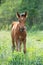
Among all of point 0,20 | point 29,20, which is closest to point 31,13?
point 29,20

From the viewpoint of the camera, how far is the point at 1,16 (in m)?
32.4

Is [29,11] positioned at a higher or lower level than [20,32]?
lower

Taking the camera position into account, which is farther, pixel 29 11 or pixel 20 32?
pixel 29 11

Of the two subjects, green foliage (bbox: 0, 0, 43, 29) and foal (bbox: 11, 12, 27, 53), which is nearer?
foal (bbox: 11, 12, 27, 53)

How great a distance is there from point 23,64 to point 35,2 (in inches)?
817

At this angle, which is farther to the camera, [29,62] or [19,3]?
[19,3]

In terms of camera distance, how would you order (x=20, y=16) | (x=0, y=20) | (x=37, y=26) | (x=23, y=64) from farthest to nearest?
(x=0, y=20) → (x=37, y=26) → (x=20, y=16) → (x=23, y=64)

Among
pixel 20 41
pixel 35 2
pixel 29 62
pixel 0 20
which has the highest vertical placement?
pixel 29 62

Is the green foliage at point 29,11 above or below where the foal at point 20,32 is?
below

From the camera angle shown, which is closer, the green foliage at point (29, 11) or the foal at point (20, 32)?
the foal at point (20, 32)

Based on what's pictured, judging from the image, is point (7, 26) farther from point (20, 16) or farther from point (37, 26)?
point (20, 16)

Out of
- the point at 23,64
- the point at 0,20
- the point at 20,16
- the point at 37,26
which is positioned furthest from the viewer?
the point at 0,20

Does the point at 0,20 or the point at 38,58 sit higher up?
the point at 38,58

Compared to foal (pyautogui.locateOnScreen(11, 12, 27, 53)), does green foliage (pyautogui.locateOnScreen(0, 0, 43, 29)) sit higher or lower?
lower
